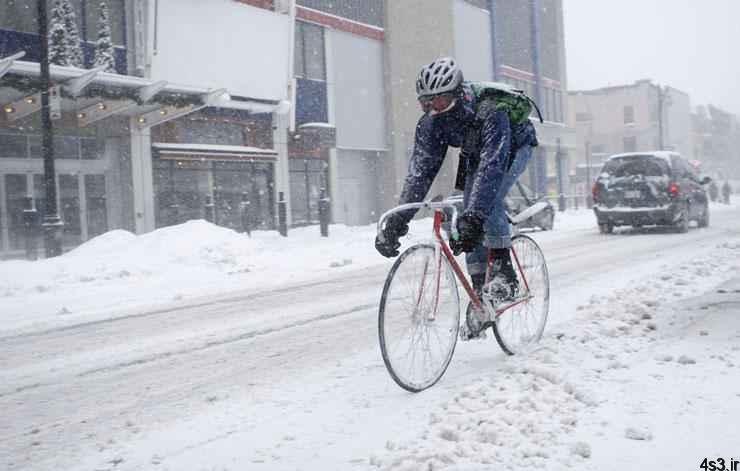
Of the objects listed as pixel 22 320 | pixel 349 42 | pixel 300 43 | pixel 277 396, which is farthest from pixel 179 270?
pixel 349 42

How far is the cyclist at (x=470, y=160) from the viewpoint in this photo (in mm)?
3840

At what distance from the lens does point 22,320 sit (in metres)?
7.54

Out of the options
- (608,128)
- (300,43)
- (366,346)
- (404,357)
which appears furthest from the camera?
(608,128)

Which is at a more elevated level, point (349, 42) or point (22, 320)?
point (349, 42)

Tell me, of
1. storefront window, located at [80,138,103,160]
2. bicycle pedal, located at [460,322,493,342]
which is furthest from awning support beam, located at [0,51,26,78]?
bicycle pedal, located at [460,322,493,342]

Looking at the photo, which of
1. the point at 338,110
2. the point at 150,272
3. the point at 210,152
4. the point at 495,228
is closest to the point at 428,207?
the point at 495,228

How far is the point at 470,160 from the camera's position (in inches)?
167

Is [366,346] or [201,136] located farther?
[201,136]

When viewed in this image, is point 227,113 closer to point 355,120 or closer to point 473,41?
point 355,120

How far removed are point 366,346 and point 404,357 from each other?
56.0 inches

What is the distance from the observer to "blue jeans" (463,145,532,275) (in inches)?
170

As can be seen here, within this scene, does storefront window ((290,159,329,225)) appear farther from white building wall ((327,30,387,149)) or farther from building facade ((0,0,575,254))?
white building wall ((327,30,387,149))

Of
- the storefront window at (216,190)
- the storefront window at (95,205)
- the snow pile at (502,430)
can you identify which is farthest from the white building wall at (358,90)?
the snow pile at (502,430)

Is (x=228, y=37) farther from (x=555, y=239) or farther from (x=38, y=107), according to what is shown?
(x=555, y=239)
